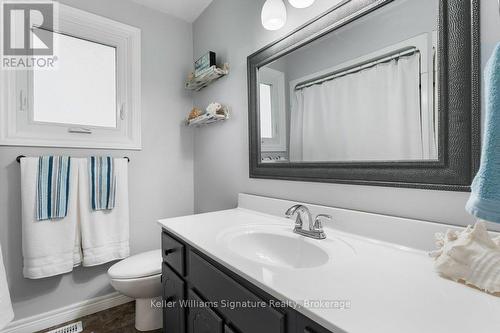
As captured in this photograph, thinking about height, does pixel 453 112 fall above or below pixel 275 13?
below

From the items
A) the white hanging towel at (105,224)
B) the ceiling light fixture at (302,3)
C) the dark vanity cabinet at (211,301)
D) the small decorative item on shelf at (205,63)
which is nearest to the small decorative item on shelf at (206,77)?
the small decorative item on shelf at (205,63)

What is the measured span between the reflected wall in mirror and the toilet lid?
3.38 ft

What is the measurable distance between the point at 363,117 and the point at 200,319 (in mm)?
1023

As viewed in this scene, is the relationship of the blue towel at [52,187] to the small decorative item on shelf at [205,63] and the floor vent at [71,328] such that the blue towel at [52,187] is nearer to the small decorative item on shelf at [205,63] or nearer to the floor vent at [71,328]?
the floor vent at [71,328]

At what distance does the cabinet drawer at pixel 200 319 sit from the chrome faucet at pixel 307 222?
46 cm

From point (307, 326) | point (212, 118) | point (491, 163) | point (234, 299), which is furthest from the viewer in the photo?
point (212, 118)

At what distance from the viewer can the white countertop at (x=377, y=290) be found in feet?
1.42

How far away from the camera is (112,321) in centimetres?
162

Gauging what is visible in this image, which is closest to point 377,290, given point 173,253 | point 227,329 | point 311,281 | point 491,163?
point 311,281

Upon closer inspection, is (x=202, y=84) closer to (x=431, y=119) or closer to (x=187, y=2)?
(x=187, y=2)

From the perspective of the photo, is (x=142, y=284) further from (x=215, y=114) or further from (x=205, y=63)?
(x=205, y=63)

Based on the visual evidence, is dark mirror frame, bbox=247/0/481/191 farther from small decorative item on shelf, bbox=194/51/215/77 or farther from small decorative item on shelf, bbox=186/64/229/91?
small decorative item on shelf, bbox=194/51/215/77

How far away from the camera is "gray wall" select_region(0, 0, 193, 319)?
1463mm

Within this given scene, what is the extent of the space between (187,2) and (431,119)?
195cm
